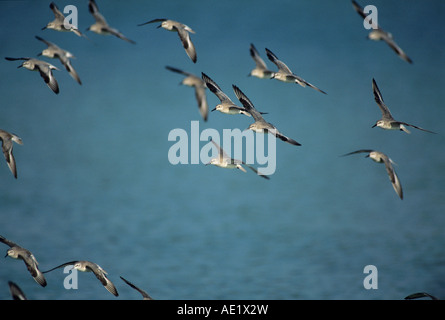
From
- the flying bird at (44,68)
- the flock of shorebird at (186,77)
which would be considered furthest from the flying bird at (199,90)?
the flying bird at (44,68)

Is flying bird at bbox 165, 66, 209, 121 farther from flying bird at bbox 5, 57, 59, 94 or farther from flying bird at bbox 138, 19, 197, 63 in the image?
flying bird at bbox 5, 57, 59, 94

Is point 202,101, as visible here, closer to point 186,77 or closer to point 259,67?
point 186,77

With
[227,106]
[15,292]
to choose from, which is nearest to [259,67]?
[227,106]

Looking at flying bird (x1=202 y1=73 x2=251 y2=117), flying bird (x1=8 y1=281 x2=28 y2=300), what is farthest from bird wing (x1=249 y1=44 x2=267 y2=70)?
flying bird (x1=8 y1=281 x2=28 y2=300)

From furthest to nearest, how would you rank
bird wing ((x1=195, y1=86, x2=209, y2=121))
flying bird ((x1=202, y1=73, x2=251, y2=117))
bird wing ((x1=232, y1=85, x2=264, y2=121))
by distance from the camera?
1. bird wing ((x1=232, y1=85, x2=264, y2=121))
2. flying bird ((x1=202, y1=73, x2=251, y2=117))
3. bird wing ((x1=195, y1=86, x2=209, y2=121))

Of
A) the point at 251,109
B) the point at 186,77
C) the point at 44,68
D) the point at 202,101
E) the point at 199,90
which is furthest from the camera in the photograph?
the point at 251,109

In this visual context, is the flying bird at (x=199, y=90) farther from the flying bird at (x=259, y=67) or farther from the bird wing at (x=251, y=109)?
the bird wing at (x=251, y=109)

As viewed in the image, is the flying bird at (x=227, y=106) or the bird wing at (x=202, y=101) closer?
the bird wing at (x=202, y=101)

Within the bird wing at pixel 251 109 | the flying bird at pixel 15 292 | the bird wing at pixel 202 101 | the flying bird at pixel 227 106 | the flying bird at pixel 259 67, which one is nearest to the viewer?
the bird wing at pixel 202 101

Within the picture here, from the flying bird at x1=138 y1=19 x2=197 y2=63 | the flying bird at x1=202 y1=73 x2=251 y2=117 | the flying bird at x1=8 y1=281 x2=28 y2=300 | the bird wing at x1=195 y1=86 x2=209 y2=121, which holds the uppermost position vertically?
the flying bird at x1=138 y1=19 x2=197 y2=63

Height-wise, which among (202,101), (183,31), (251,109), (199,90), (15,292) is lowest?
(15,292)

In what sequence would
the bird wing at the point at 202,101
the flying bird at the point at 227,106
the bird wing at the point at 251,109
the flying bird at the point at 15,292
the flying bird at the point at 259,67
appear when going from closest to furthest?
the bird wing at the point at 202,101 → the flying bird at the point at 15,292 → the flying bird at the point at 259,67 → the flying bird at the point at 227,106 → the bird wing at the point at 251,109

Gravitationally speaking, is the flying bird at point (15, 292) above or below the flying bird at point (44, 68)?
below
